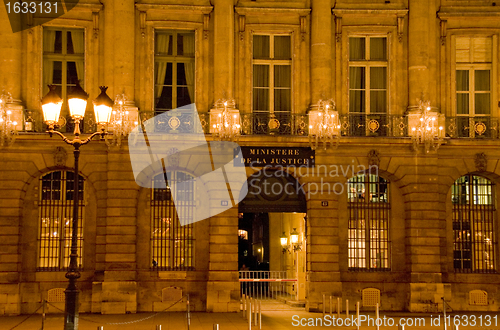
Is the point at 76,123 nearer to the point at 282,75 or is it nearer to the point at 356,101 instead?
the point at 282,75

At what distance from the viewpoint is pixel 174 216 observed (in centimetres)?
2484

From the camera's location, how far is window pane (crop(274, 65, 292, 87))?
25.5 meters

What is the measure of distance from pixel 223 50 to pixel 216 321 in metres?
9.51

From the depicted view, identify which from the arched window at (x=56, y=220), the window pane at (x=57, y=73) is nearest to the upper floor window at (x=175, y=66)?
the window pane at (x=57, y=73)

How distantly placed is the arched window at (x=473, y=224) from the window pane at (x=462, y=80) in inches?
130

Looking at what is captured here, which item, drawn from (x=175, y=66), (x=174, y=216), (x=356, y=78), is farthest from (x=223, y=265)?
(x=356, y=78)

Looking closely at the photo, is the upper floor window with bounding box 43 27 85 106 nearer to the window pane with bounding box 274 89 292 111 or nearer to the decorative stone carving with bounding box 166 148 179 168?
the decorative stone carving with bounding box 166 148 179 168

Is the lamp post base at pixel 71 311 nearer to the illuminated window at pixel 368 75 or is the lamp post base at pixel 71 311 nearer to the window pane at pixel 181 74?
the window pane at pixel 181 74

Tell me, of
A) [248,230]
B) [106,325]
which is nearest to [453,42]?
[106,325]

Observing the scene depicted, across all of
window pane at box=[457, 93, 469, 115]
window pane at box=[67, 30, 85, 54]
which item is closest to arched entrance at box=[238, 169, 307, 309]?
window pane at box=[457, 93, 469, 115]

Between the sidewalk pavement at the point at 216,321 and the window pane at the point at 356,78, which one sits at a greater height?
the window pane at the point at 356,78

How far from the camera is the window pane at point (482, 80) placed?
25.7m

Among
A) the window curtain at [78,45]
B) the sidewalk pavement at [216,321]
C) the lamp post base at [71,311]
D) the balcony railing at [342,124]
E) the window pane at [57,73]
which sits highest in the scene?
the window curtain at [78,45]

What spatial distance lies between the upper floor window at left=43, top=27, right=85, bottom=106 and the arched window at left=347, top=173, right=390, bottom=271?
10880 mm
